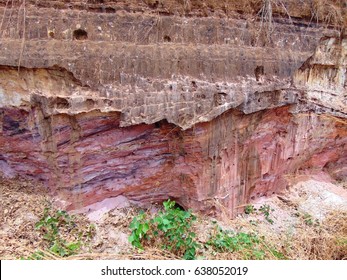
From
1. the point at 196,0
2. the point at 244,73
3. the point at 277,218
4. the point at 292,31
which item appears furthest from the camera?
the point at 277,218

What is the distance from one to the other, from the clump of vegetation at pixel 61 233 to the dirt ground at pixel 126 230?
5 centimetres

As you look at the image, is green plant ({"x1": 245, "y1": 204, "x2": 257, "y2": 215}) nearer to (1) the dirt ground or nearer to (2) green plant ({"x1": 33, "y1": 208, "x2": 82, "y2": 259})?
(1) the dirt ground

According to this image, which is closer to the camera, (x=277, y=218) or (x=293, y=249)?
(x=293, y=249)

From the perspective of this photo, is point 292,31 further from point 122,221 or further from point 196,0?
point 122,221

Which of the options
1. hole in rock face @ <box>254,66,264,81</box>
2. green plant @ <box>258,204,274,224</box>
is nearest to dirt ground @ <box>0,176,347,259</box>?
green plant @ <box>258,204,274,224</box>

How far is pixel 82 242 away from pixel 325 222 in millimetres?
2948

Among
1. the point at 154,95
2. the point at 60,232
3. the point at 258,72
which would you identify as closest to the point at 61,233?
the point at 60,232

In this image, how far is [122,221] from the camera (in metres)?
3.77

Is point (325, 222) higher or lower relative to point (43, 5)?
lower

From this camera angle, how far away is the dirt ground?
3.20 metres

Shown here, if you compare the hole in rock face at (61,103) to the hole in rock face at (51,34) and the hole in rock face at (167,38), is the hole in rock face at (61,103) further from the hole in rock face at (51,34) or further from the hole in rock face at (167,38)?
the hole in rock face at (167,38)

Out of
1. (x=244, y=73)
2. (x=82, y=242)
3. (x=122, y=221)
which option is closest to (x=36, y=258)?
(x=82, y=242)

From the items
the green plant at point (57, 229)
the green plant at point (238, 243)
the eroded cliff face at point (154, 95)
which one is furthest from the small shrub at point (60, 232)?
the green plant at point (238, 243)

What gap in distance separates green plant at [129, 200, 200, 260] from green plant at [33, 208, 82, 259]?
0.61 m
